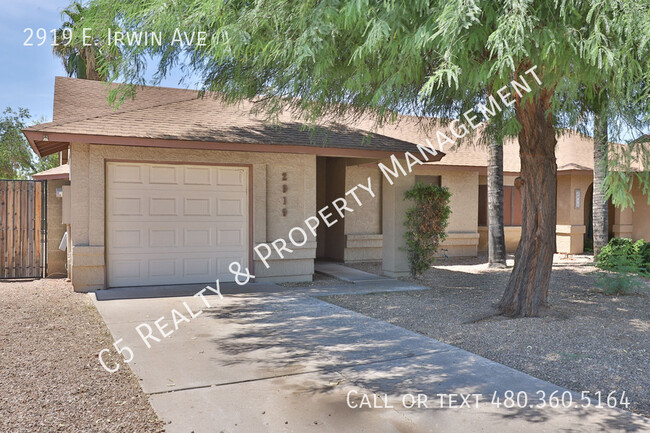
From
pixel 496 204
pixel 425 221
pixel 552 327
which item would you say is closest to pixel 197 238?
pixel 425 221

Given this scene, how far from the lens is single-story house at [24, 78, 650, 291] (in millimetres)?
9750

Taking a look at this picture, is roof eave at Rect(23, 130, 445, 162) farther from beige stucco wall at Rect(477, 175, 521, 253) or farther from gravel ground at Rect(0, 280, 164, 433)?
beige stucco wall at Rect(477, 175, 521, 253)

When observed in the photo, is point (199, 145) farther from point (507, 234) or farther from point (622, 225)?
point (622, 225)

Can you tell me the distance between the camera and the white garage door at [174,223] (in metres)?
10.1

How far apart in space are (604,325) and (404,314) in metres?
2.91

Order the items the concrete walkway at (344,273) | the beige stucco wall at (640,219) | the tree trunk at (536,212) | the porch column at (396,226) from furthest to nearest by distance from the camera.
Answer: the beige stucco wall at (640,219), the porch column at (396,226), the concrete walkway at (344,273), the tree trunk at (536,212)

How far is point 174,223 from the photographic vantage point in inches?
414

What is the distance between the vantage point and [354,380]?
5.13 m

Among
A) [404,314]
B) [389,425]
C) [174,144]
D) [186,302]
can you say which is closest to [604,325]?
[404,314]

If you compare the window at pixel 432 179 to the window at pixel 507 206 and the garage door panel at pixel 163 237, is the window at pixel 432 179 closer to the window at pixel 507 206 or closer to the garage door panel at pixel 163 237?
the window at pixel 507 206

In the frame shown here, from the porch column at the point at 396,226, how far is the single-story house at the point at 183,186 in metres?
0.02

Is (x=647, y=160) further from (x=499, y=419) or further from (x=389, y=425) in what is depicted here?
(x=389, y=425)

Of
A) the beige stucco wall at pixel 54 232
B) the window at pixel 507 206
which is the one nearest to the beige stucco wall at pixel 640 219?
the window at pixel 507 206

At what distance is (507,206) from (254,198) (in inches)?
438
